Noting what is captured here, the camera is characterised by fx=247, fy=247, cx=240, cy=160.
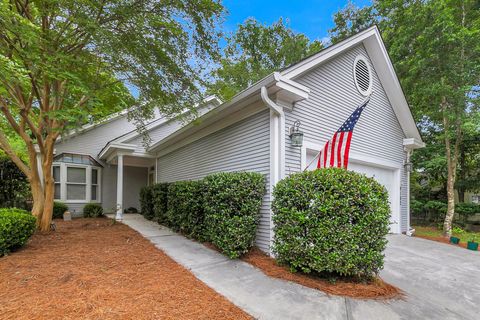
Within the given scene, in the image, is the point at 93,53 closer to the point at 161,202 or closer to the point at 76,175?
the point at 161,202

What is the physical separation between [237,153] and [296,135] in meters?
1.76

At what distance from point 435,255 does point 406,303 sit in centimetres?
366

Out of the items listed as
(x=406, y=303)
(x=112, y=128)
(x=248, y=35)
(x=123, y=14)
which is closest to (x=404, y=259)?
(x=406, y=303)

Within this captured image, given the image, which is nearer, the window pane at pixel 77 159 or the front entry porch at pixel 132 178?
the window pane at pixel 77 159

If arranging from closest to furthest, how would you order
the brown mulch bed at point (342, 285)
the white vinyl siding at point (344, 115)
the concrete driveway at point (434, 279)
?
the concrete driveway at point (434, 279) < the brown mulch bed at point (342, 285) < the white vinyl siding at point (344, 115)

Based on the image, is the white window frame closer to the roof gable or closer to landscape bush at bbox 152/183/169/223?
landscape bush at bbox 152/183/169/223

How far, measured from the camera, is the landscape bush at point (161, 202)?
847cm

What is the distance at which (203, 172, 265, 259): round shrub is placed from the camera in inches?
193

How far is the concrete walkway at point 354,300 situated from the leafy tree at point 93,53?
4.01 m

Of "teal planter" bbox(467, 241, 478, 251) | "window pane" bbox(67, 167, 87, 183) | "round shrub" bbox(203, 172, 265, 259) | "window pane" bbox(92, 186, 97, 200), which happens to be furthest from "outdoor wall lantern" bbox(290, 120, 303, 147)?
"window pane" bbox(92, 186, 97, 200)

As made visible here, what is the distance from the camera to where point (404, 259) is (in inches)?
226

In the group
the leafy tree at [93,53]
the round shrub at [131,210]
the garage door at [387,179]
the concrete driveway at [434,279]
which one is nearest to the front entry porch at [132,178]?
the round shrub at [131,210]

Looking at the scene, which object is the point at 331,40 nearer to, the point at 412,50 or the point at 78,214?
the point at 412,50

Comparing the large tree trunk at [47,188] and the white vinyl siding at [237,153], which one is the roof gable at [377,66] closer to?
the white vinyl siding at [237,153]
